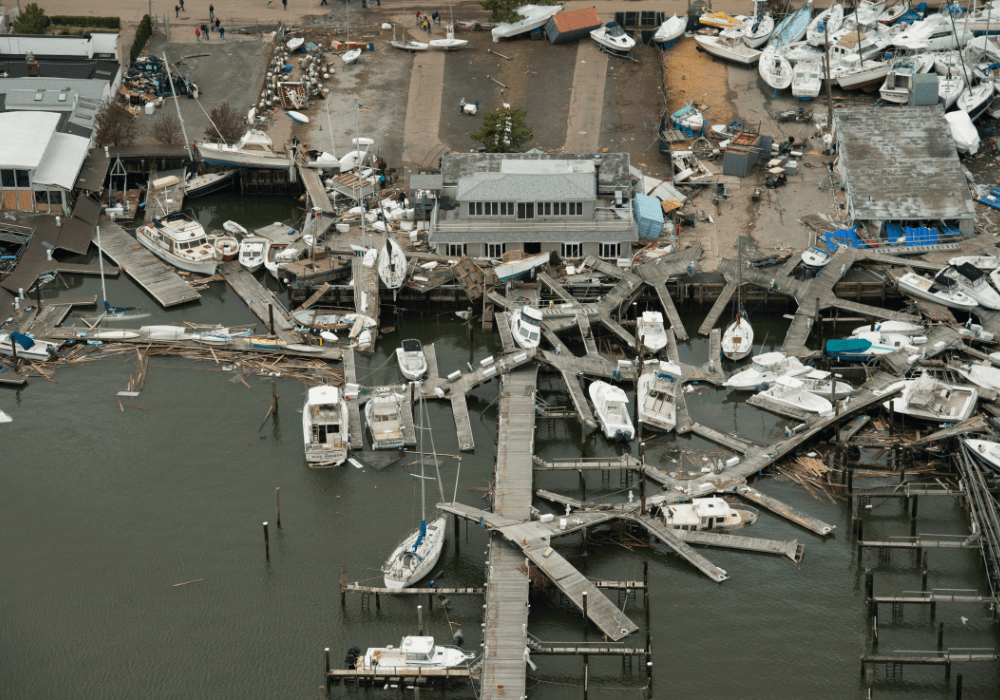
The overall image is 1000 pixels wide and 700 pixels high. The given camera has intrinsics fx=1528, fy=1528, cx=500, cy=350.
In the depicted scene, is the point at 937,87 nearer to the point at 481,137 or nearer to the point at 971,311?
the point at 971,311

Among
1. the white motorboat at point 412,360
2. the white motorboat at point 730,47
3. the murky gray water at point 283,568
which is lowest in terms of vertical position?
the murky gray water at point 283,568

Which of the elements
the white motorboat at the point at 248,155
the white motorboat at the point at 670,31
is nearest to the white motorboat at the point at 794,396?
the white motorboat at the point at 248,155

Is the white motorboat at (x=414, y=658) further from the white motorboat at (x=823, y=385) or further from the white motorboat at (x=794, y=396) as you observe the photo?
the white motorboat at (x=823, y=385)

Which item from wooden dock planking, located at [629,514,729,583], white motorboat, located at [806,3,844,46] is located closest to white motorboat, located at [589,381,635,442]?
wooden dock planking, located at [629,514,729,583]

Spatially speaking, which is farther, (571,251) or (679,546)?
(571,251)

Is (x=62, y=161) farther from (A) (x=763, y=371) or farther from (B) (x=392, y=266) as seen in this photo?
(A) (x=763, y=371)

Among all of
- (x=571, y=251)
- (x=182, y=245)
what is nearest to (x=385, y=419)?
(x=571, y=251)

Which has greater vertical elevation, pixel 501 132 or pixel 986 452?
pixel 501 132
